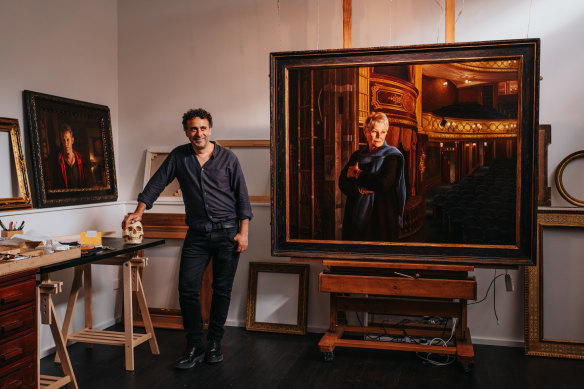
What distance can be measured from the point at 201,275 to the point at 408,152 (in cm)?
160

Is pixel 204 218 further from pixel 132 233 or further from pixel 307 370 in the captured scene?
pixel 307 370

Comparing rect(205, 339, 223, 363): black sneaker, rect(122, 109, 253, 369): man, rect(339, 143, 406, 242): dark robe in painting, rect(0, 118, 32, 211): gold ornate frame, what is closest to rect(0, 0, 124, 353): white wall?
rect(0, 118, 32, 211): gold ornate frame

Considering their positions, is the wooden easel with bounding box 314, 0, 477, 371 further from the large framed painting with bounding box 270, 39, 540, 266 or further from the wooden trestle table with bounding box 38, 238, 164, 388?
the wooden trestle table with bounding box 38, 238, 164, 388

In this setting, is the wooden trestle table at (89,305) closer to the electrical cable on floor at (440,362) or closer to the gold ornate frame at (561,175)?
the electrical cable on floor at (440,362)

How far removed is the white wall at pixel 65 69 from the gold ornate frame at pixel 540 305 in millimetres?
3290

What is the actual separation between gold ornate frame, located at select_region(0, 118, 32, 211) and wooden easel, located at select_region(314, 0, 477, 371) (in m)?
2.06

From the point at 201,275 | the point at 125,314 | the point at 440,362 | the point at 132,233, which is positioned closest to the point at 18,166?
the point at 132,233

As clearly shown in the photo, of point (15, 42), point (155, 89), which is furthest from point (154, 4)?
point (15, 42)

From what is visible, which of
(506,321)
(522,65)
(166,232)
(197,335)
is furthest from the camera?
(166,232)

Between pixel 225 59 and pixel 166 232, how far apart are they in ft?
5.05

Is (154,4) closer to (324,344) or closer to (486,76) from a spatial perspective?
(486,76)

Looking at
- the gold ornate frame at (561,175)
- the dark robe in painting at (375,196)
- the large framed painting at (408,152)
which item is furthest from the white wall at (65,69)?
the gold ornate frame at (561,175)

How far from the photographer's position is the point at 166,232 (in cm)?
454

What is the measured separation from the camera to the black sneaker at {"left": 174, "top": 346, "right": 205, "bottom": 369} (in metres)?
3.49
